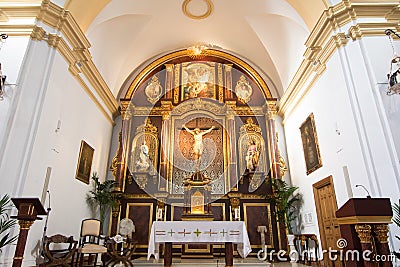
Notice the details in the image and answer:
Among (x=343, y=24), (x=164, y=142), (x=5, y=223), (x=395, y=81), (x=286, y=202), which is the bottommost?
(x=5, y=223)

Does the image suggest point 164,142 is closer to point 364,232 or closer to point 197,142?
point 197,142

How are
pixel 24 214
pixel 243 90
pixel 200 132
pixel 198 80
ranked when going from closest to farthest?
1. pixel 24 214
2. pixel 200 132
3. pixel 243 90
4. pixel 198 80

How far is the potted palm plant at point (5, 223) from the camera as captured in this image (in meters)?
3.96

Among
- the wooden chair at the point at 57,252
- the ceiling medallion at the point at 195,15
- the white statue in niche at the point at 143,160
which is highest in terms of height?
the ceiling medallion at the point at 195,15

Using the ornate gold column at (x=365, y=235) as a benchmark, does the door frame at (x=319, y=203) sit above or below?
above

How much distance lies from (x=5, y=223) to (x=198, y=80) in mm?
7503

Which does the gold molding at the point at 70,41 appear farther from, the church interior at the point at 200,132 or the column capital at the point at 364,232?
the column capital at the point at 364,232

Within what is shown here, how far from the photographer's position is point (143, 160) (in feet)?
29.2

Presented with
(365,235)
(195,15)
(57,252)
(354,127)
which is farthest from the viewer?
(195,15)

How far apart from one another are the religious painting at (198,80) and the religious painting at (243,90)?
0.92 m

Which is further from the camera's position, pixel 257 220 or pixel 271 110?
pixel 271 110

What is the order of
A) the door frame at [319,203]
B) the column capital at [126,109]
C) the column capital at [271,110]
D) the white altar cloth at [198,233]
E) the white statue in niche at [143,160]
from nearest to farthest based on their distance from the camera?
the white altar cloth at [198,233] < the door frame at [319,203] < the white statue in niche at [143,160] < the column capital at [271,110] < the column capital at [126,109]

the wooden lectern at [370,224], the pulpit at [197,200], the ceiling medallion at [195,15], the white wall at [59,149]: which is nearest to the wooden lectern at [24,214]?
the white wall at [59,149]

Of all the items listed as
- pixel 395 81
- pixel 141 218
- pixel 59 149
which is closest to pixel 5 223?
pixel 59 149
